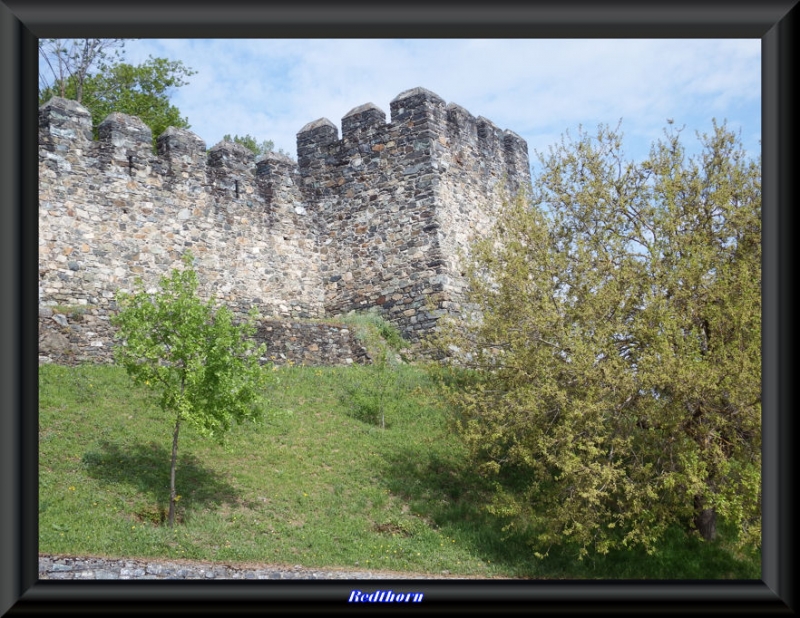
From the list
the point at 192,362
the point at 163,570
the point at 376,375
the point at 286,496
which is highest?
the point at 192,362

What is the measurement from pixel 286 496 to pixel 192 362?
2.40 metres

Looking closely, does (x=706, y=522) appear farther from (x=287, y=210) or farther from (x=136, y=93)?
(x=136, y=93)

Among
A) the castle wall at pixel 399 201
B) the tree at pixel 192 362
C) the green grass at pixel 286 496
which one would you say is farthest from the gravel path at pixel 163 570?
the castle wall at pixel 399 201

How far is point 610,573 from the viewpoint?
39.8 feet

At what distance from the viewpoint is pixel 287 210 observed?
2034cm

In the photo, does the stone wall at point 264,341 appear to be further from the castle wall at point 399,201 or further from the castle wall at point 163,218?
the castle wall at point 399,201

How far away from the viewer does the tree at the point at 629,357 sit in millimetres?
11312

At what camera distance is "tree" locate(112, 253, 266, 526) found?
1180 cm

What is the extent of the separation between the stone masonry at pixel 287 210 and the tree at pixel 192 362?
4930 millimetres
